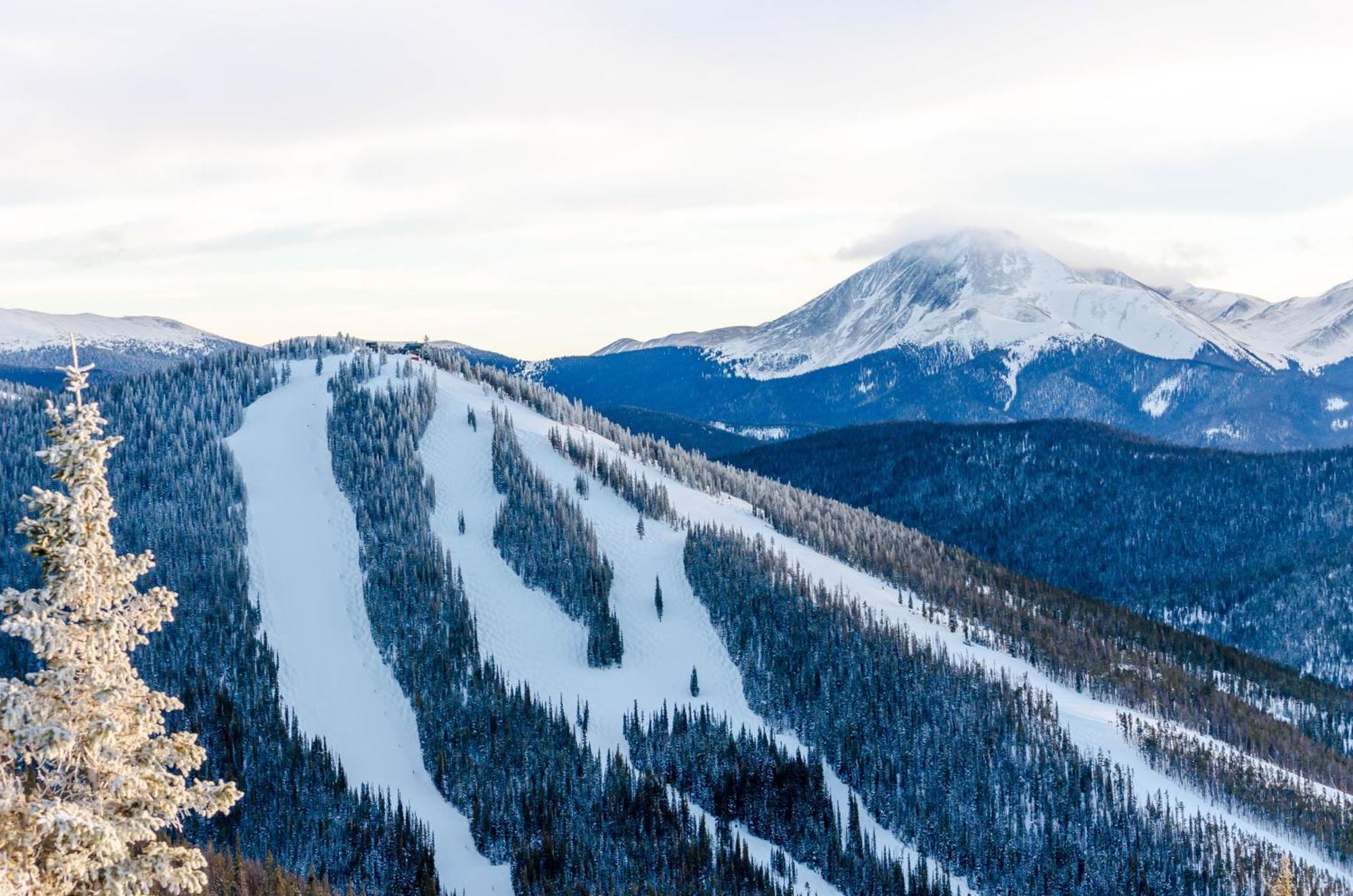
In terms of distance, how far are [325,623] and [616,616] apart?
39.5 meters

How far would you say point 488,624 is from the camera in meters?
138

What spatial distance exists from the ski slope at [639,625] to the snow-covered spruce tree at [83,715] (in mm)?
100271

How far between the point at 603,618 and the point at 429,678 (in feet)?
81.6

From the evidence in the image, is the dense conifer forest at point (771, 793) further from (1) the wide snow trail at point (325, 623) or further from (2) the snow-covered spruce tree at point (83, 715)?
(2) the snow-covered spruce tree at point (83, 715)

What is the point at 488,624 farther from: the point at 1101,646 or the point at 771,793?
the point at 1101,646

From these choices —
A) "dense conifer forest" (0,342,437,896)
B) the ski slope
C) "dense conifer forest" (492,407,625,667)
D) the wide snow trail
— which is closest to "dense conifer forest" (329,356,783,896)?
the wide snow trail

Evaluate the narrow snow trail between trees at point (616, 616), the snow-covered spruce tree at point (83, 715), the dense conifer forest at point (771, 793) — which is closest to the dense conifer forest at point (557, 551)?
the narrow snow trail between trees at point (616, 616)

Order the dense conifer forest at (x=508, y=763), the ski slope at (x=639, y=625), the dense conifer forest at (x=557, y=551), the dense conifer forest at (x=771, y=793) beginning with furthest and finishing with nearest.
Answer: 1. the dense conifer forest at (x=557, y=551)
2. the ski slope at (x=639, y=625)
3. the dense conifer forest at (x=771, y=793)
4. the dense conifer forest at (x=508, y=763)

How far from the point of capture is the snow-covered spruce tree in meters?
24.5

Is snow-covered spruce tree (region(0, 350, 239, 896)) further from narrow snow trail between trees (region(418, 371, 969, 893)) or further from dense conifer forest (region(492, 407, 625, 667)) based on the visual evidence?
dense conifer forest (region(492, 407, 625, 667))

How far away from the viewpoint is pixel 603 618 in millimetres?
140250

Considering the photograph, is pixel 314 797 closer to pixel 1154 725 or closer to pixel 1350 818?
pixel 1154 725

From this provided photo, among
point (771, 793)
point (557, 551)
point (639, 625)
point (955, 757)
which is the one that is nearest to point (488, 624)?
point (557, 551)

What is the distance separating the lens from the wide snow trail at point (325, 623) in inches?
4520
